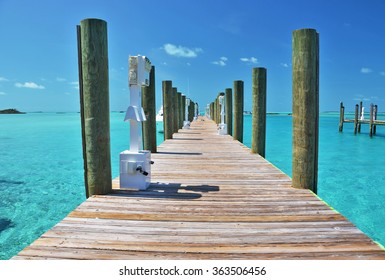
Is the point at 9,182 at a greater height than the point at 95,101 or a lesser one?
lesser

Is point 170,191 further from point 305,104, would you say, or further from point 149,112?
point 149,112

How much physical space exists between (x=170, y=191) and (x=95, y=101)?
157 centimetres

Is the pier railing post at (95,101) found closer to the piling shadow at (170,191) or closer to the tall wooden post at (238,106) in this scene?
the piling shadow at (170,191)

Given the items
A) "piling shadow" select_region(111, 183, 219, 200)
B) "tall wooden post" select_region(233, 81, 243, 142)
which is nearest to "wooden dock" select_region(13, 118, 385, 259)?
"piling shadow" select_region(111, 183, 219, 200)

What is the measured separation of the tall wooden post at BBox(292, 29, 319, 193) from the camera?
396cm

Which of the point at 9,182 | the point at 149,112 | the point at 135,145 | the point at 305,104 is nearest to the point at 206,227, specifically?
the point at 135,145

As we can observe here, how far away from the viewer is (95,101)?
3652mm

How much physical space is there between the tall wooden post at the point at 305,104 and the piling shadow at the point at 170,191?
1291mm

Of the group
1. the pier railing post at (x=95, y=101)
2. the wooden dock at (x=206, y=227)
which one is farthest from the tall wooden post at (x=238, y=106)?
the pier railing post at (x=95, y=101)

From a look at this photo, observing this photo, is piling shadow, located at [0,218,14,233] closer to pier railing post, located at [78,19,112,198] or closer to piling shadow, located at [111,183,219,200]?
pier railing post, located at [78,19,112,198]

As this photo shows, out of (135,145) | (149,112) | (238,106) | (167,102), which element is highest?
(167,102)

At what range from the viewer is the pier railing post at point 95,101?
358cm

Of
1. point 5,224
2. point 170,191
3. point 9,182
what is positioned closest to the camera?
point 170,191
